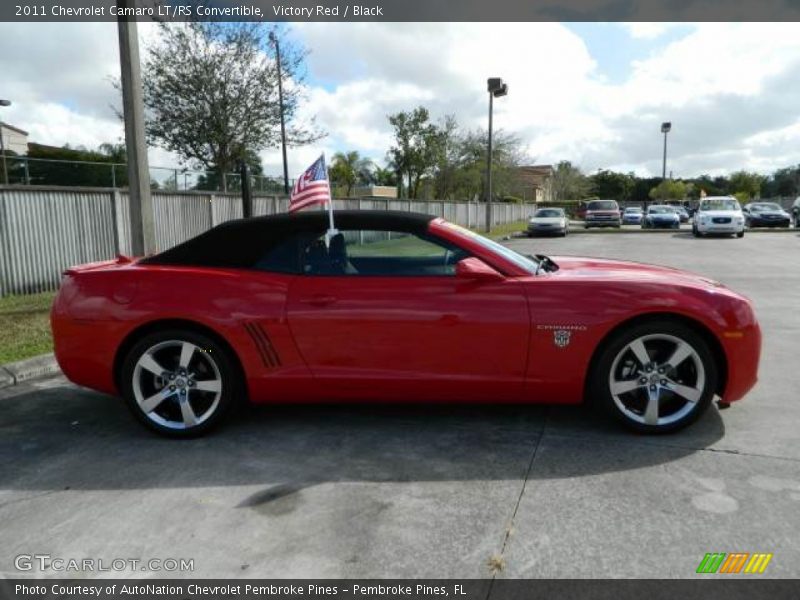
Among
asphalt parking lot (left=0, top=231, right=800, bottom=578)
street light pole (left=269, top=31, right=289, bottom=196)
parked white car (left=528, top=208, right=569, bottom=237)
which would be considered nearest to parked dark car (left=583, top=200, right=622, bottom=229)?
parked white car (left=528, top=208, right=569, bottom=237)

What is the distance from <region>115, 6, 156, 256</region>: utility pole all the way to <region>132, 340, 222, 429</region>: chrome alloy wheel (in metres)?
4.01

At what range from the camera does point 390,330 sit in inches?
144

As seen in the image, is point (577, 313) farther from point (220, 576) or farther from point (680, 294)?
point (220, 576)

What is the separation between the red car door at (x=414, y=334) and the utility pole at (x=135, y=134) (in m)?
4.51

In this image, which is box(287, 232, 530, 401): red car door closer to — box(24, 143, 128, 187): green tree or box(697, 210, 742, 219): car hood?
box(24, 143, 128, 187): green tree

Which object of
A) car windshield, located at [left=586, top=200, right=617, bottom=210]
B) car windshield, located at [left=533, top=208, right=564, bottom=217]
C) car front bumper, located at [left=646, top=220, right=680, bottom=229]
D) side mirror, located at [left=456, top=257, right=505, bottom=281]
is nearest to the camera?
side mirror, located at [left=456, top=257, right=505, bottom=281]

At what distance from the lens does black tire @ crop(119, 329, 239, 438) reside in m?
3.79

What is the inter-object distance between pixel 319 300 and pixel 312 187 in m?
1.82

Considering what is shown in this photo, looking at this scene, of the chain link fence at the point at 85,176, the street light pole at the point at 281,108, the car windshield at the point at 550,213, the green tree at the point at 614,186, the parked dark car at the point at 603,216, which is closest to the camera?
the chain link fence at the point at 85,176

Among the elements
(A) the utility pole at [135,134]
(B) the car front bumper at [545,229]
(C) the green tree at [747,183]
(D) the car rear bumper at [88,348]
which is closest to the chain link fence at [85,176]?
(A) the utility pole at [135,134]

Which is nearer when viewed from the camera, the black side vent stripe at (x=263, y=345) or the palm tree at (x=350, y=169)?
the black side vent stripe at (x=263, y=345)

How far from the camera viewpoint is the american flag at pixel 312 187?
518 cm

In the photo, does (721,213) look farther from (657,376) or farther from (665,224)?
(657,376)

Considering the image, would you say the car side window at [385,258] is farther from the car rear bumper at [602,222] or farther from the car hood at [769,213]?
the car rear bumper at [602,222]
